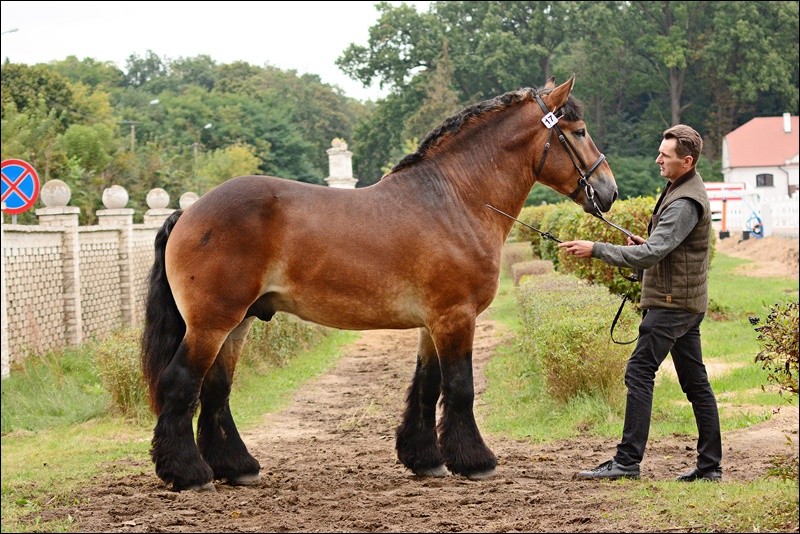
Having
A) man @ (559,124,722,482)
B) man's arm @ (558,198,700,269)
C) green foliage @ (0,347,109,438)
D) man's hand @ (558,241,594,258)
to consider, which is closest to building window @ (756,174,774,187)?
green foliage @ (0,347,109,438)

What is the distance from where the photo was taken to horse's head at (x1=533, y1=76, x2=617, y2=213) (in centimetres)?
687

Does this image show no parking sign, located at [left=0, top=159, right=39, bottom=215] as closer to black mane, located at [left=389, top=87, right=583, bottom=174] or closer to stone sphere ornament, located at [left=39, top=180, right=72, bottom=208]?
stone sphere ornament, located at [left=39, top=180, right=72, bottom=208]

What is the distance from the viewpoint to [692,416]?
883 cm

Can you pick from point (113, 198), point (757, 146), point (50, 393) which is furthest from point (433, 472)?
point (757, 146)

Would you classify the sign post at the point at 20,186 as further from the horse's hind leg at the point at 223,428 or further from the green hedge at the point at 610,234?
the green hedge at the point at 610,234

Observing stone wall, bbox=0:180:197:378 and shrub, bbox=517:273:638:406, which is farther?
stone wall, bbox=0:180:197:378

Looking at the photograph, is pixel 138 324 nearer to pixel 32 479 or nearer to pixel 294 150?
pixel 32 479

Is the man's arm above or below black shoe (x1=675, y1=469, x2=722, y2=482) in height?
above

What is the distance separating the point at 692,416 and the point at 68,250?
828cm

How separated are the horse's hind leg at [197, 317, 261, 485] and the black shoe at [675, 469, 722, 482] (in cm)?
283

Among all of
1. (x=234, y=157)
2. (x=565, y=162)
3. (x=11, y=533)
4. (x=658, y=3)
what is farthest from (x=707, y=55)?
(x=11, y=533)

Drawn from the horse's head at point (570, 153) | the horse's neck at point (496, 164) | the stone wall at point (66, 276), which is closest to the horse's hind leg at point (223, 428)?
the horse's neck at point (496, 164)

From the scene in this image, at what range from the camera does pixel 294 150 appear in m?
54.8

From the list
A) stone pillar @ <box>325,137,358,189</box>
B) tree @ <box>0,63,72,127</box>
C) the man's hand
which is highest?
tree @ <box>0,63,72,127</box>
